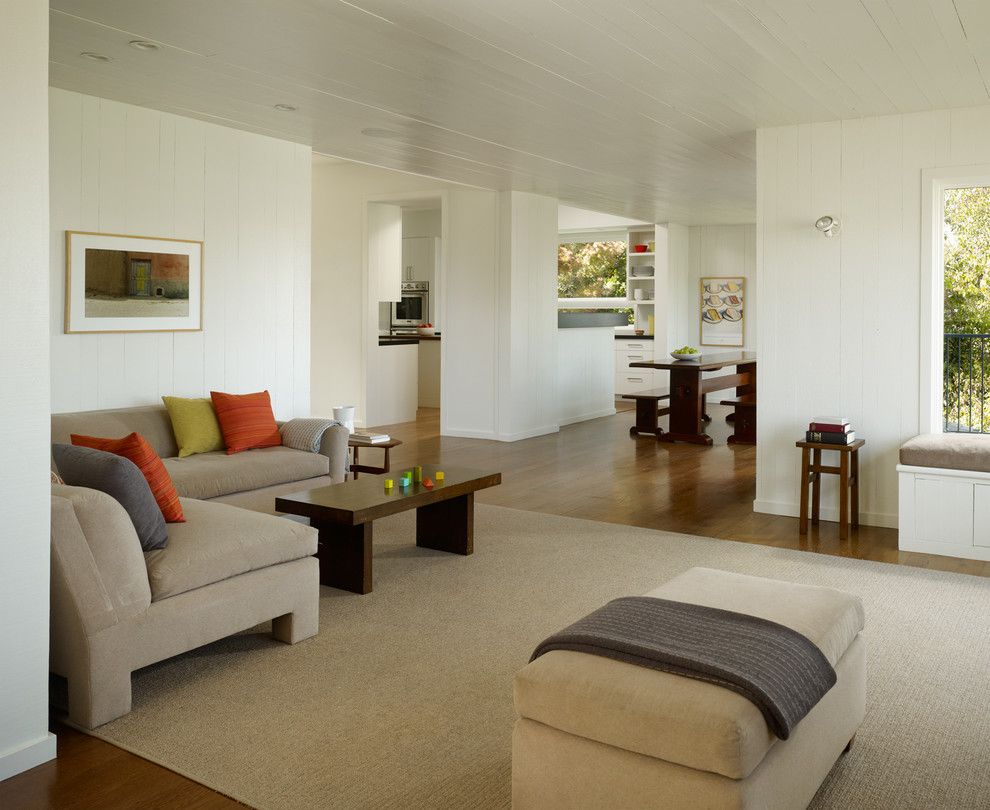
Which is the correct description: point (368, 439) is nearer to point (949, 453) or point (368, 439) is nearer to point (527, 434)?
point (527, 434)

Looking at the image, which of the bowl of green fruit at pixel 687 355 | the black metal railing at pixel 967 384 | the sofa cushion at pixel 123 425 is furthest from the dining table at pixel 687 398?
the sofa cushion at pixel 123 425

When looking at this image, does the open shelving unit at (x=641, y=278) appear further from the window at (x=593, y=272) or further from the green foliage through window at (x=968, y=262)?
the green foliage through window at (x=968, y=262)

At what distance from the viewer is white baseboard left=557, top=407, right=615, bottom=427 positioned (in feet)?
33.7

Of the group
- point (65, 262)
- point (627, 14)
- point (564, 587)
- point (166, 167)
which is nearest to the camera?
point (627, 14)

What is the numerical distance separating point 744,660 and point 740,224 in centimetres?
1124

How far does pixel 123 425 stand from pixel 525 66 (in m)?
2.87

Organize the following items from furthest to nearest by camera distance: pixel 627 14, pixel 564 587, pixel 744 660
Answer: pixel 564 587, pixel 627 14, pixel 744 660

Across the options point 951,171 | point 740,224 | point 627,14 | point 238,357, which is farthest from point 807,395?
point 740,224

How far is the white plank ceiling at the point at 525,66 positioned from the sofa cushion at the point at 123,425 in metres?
1.74

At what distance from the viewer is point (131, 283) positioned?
5461 mm

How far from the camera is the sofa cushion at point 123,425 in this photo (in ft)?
16.0

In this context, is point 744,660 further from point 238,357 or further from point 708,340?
point 708,340

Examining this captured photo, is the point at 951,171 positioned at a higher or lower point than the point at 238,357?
higher

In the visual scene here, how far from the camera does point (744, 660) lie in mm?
2154
